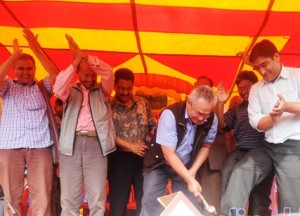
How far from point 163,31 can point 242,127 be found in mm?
1307

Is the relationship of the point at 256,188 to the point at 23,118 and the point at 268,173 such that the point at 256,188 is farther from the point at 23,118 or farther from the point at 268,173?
the point at 23,118

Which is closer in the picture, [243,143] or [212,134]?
[212,134]

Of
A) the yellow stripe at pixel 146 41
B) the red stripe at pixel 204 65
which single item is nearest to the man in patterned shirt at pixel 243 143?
the yellow stripe at pixel 146 41

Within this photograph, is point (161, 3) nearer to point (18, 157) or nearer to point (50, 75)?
point (50, 75)

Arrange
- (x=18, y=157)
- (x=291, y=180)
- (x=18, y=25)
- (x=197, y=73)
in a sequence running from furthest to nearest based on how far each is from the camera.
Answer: (x=197, y=73)
(x=18, y=25)
(x=18, y=157)
(x=291, y=180)

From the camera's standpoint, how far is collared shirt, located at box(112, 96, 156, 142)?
11.3 ft

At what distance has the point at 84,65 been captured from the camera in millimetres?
3252

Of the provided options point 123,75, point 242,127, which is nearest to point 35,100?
point 123,75

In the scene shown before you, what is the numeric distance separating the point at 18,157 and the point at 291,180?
184cm

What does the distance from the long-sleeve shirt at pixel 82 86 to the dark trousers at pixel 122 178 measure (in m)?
0.37

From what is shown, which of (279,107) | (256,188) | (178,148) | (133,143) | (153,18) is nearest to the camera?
(279,107)

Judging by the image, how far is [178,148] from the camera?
10.1 feet

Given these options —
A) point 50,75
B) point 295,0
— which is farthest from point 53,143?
point 295,0

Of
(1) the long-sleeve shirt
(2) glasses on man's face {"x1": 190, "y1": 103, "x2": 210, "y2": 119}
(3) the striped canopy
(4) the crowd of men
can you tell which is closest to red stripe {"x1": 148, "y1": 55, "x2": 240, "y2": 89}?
(3) the striped canopy
